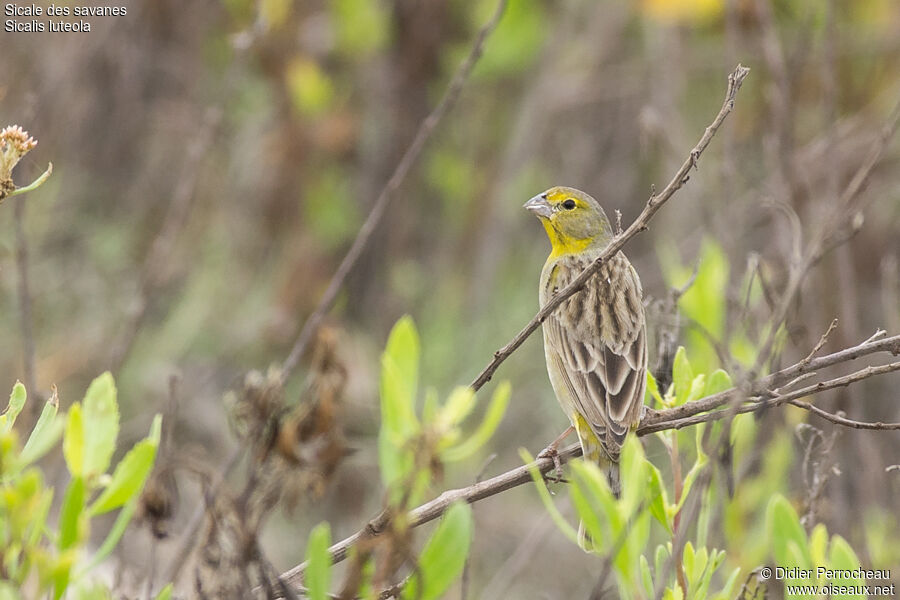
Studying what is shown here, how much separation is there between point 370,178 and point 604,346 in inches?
158

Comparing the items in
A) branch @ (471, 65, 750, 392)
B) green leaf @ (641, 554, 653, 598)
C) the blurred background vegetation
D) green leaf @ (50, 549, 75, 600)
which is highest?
the blurred background vegetation

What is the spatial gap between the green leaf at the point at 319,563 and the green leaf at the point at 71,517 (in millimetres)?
396

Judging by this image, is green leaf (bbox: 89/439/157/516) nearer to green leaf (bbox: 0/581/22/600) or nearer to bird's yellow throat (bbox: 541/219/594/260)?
green leaf (bbox: 0/581/22/600)

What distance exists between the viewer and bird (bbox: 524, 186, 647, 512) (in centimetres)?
367

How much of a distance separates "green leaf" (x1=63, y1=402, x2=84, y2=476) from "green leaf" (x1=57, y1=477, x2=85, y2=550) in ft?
0.18

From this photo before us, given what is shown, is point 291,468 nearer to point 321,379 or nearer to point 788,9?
point 321,379

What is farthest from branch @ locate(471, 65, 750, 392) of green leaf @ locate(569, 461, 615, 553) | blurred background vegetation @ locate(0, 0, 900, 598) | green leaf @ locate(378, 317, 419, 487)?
blurred background vegetation @ locate(0, 0, 900, 598)

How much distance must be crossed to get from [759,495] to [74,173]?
6008mm

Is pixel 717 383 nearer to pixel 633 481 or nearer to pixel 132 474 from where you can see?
pixel 633 481

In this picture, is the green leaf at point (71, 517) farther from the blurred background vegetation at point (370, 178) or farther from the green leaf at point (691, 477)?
the blurred background vegetation at point (370, 178)

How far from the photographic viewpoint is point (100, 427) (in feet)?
6.03


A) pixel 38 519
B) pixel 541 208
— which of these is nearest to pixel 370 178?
pixel 541 208

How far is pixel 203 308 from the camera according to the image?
300 inches

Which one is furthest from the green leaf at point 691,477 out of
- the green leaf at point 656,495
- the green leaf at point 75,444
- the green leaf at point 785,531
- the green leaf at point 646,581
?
the green leaf at point 75,444
